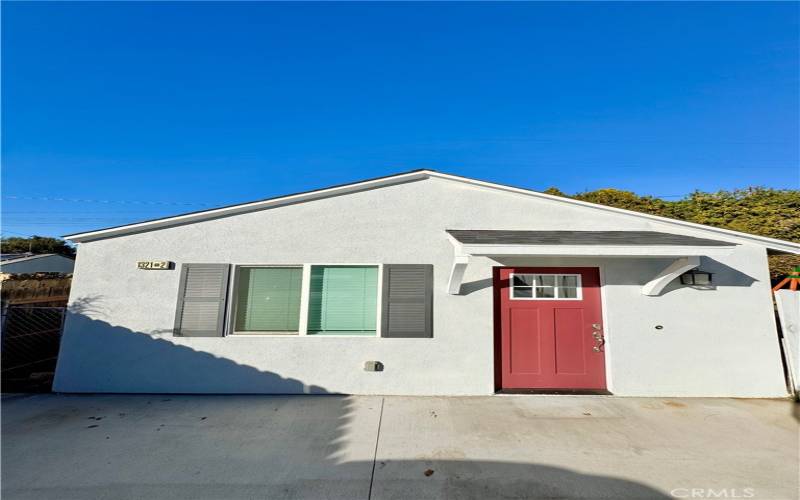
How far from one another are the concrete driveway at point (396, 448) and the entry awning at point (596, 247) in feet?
6.49

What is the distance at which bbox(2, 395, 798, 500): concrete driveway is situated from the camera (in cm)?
255

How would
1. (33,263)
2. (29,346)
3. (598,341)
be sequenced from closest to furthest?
1. (598,341)
2. (29,346)
3. (33,263)

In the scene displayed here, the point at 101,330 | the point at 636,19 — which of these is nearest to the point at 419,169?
the point at 101,330

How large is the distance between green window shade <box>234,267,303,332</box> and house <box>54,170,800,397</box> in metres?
0.02

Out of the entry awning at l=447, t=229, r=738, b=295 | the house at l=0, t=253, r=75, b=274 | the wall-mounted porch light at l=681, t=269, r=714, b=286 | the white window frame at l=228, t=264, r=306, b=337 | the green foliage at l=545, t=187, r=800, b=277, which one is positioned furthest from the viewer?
the house at l=0, t=253, r=75, b=274

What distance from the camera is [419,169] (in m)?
5.02

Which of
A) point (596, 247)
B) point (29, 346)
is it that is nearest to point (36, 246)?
point (29, 346)

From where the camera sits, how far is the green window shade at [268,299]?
488cm

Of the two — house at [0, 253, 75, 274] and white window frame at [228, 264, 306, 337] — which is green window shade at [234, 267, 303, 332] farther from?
house at [0, 253, 75, 274]

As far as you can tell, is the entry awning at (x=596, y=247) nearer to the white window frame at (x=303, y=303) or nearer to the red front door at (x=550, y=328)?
the red front door at (x=550, y=328)

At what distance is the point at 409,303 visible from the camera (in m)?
4.73

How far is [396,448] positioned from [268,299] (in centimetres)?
312

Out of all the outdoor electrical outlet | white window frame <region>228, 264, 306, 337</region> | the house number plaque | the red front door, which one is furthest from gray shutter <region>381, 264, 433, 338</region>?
the house number plaque

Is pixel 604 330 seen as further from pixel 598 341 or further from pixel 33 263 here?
pixel 33 263
